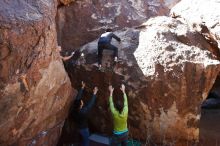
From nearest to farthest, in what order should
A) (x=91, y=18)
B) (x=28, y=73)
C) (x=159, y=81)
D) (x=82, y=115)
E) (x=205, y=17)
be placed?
(x=28, y=73) < (x=82, y=115) < (x=159, y=81) < (x=205, y=17) < (x=91, y=18)

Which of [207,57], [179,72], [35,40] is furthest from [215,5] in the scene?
Result: [35,40]

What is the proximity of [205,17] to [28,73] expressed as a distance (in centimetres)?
447

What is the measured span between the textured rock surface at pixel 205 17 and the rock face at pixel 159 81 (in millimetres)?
310

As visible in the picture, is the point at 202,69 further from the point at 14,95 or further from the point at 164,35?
the point at 14,95

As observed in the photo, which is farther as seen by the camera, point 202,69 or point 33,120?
point 202,69

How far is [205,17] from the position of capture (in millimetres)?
8602

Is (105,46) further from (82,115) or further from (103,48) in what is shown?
(82,115)

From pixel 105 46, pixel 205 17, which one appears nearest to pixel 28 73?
pixel 105 46

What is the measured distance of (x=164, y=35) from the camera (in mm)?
8406

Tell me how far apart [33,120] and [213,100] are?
6099 millimetres

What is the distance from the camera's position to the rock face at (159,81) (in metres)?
7.80

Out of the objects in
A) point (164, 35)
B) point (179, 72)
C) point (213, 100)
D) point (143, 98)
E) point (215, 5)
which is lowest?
point (213, 100)

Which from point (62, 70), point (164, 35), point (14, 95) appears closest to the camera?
point (14, 95)

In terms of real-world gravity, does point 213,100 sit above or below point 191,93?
below
